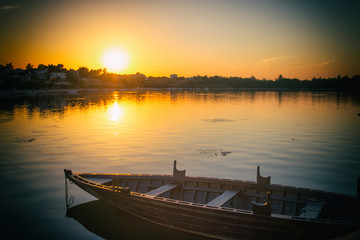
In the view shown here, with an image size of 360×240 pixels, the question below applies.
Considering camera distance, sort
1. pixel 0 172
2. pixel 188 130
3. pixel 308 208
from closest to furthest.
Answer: pixel 308 208, pixel 0 172, pixel 188 130

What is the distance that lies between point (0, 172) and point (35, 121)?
23.6 meters

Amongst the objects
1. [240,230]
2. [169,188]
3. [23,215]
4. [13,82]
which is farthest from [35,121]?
[13,82]

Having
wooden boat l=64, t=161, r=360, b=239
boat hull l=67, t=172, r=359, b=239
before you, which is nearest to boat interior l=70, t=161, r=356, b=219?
wooden boat l=64, t=161, r=360, b=239

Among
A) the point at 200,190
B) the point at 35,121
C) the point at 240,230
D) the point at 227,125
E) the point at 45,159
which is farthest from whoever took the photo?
the point at 35,121

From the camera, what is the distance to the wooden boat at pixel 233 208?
7.18m

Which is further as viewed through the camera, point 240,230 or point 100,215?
point 100,215

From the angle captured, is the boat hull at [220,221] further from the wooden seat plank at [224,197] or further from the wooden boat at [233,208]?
the wooden seat plank at [224,197]

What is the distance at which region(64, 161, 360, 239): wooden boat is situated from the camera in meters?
7.18

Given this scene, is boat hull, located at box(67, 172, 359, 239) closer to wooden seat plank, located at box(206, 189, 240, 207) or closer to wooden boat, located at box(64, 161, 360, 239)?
wooden boat, located at box(64, 161, 360, 239)

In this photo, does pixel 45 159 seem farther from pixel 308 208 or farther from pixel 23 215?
pixel 308 208

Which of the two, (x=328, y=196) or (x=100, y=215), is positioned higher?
(x=328, y=196)

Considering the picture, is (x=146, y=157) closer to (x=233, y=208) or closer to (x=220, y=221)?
(x=233, y=208)

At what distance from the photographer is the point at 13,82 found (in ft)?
442

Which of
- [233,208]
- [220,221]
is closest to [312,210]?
[233,208]
